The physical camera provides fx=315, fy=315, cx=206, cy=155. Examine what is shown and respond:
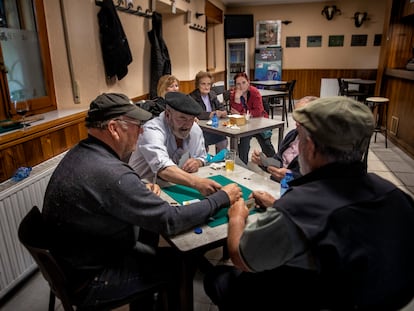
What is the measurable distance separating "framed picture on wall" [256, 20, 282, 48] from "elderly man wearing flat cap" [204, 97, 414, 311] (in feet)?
31.2

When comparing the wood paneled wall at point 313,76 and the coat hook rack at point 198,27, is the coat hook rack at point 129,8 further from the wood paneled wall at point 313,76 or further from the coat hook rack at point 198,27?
the wood paneled wall at point 313,76

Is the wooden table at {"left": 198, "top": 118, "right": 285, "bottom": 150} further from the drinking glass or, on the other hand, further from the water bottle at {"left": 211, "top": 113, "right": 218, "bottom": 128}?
the drinking glass

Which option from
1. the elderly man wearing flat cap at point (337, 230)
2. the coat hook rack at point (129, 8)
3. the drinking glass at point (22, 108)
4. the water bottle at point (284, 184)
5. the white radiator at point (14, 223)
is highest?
the coat hook rack at point (129, 8)

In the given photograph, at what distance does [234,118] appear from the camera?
3580mm

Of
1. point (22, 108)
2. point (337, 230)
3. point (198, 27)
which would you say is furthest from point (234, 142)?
point (198, 27)

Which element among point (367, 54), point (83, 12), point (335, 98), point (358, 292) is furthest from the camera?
point (367, 54)

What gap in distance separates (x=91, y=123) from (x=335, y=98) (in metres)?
0.95

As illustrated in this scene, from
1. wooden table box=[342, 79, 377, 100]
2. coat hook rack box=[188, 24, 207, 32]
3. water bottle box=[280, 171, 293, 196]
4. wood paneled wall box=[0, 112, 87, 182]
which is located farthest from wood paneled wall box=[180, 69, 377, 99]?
water bottle box=[280, 171, 293, 196]

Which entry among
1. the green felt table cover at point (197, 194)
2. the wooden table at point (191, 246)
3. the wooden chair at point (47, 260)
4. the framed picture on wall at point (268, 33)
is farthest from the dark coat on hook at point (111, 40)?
the framed picture on wall at point (268, 33)

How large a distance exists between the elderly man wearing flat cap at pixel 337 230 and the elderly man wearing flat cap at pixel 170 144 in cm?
96

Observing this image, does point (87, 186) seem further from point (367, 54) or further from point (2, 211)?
point (367, 54)

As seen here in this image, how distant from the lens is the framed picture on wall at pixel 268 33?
960cm

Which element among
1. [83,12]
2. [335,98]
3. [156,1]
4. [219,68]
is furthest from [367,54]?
[335,98]

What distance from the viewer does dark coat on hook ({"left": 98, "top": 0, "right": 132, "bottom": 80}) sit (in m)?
3.19
